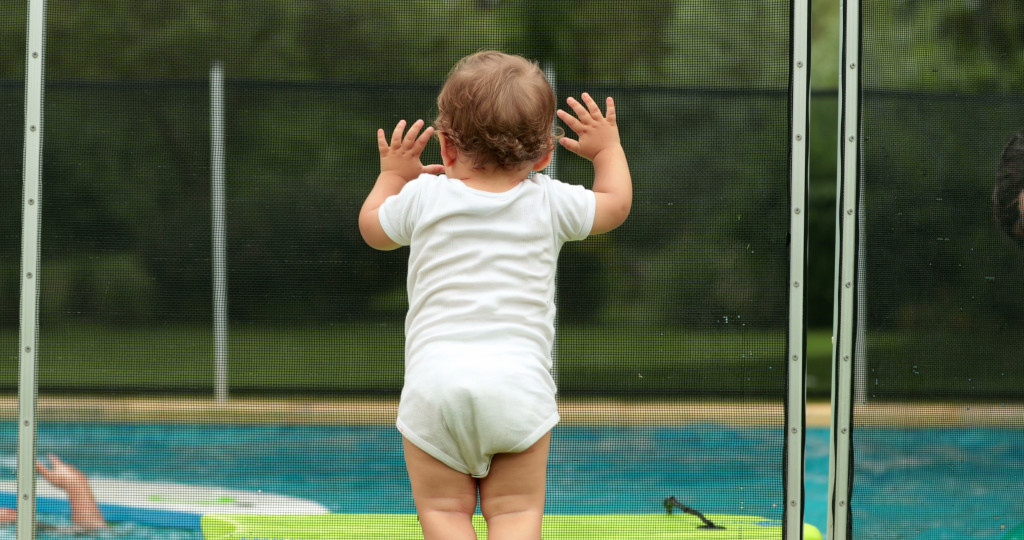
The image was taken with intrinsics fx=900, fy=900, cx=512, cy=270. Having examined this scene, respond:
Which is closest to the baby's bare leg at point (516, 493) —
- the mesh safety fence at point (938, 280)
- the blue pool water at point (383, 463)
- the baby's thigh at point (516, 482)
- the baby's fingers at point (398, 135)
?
the baby's thigh at point (516, 482)

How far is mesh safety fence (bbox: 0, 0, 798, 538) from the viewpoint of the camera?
6.57 ft

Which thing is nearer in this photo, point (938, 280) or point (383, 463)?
point (938, 280)

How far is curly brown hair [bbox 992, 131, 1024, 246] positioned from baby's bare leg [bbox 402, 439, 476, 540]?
4.20 feet

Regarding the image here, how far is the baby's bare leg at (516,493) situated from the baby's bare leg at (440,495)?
35 millimetres

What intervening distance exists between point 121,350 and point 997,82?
Answer: 200 centimetres

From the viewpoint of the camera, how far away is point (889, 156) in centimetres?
186

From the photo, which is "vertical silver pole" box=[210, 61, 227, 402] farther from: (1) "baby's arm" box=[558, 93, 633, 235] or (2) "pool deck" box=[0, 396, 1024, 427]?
(1) "baby's arm" box=[558, 93, 633, 235]

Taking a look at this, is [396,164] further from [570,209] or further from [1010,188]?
[1010,188]

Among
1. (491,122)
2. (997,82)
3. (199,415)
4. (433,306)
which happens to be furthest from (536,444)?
(997,82)

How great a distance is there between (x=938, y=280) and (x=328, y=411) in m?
1.38

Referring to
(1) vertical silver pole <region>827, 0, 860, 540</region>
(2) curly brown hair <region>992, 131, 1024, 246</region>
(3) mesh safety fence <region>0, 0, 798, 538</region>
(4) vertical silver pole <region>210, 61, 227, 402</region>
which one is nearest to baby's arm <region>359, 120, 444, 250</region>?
(3) mesh safety fence <region>0, 0, 798, 538</region>

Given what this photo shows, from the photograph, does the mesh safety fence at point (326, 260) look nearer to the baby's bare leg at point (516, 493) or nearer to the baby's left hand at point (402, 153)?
the baby's left hand at point (402, 153)

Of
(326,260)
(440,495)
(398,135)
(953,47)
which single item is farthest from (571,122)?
(953,47)

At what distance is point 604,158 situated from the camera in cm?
154
